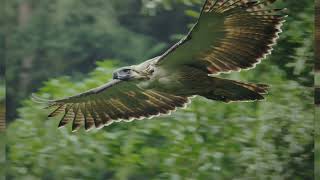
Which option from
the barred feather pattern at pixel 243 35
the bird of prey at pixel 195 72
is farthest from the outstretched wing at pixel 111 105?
the barred feather pattern at pixel 243 35

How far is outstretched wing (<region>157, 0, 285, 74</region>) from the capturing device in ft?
11.4

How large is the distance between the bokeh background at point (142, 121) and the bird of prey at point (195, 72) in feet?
0.14

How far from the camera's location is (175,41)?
362 centimetres

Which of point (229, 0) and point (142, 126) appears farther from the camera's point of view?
A: point (142, 126)

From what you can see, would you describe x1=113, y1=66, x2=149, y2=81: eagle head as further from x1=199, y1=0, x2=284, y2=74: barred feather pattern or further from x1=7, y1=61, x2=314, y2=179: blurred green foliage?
x1=199, y1=0, x2=284, y2=74: barred feather pattern

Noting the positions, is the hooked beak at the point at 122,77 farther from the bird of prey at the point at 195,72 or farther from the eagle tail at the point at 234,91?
the eagle tail at the point at 234,91

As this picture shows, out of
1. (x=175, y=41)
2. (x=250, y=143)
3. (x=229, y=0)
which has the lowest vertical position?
(x=250, y=143)

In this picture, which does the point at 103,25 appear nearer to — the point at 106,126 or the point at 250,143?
the point at 106,126

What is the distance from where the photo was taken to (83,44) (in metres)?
3.79

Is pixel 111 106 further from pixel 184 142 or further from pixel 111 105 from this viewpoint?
pixel 184 142

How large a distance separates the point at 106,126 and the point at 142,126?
0.20 meters

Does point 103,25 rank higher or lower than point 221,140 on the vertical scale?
higher

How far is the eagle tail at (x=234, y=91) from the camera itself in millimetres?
3547

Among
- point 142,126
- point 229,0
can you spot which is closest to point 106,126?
point 142,126
